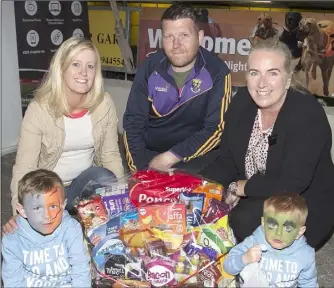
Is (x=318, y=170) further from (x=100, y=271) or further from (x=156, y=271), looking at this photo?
(x=100, y=271)

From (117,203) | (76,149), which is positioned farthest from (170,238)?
(76,149)

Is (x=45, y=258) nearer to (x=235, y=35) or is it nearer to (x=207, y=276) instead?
(x=207, y=276)

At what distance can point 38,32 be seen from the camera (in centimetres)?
436

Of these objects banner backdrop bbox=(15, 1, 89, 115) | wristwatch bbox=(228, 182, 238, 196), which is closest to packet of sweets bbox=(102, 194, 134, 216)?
wristwatch bbox=(228, 182, 238, 196)

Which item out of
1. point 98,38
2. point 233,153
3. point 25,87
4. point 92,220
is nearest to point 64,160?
point 92,220

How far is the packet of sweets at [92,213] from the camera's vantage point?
2342mm

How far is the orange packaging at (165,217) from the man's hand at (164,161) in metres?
0.51

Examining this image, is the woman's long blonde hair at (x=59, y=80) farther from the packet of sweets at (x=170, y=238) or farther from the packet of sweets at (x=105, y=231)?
the packet of sweets at (x=170, y=238)

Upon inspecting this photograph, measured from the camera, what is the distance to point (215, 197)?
8.02ft

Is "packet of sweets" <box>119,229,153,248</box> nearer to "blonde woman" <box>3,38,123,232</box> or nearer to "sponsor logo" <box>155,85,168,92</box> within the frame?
"blonde woman" <box>3,38,123,232</box>

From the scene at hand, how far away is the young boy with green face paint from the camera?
1.92 meters

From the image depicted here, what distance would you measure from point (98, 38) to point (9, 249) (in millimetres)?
3398

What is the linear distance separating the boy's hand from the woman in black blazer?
0.45m

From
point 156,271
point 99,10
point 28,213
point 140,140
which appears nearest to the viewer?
point 28,213
